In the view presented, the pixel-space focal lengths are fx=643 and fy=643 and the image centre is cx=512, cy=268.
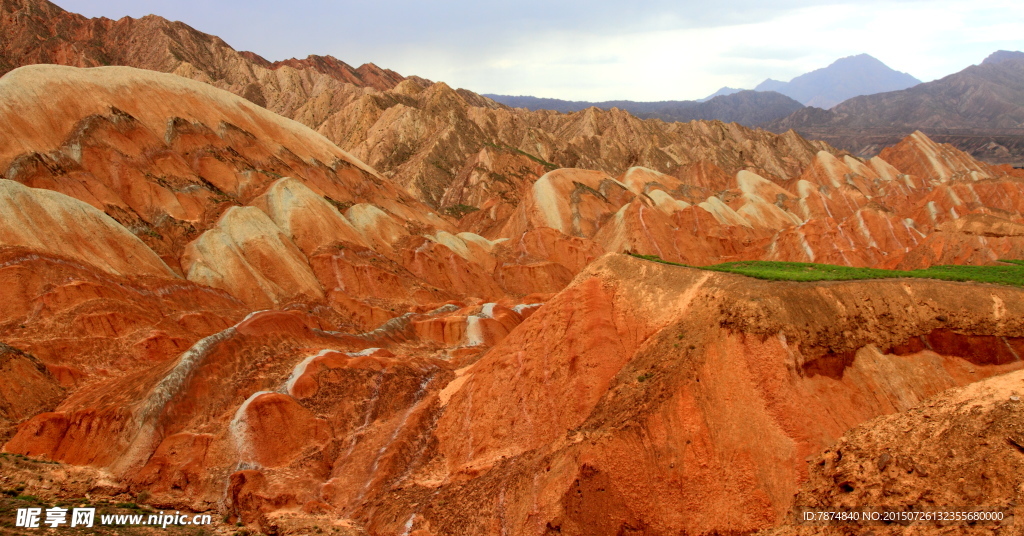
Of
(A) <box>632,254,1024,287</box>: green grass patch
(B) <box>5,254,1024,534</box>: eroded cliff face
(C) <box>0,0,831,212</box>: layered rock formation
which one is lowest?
(B) <box>5,254,1024,534</box>: eroded cliff face

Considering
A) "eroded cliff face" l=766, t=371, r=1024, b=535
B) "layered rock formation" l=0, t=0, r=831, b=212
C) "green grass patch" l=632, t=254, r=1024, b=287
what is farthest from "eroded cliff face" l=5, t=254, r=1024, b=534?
"layered rock formation" l=0, t=0, r=831, b=212

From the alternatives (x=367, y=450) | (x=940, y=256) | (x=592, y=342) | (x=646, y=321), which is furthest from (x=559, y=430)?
(x=940, y=256)

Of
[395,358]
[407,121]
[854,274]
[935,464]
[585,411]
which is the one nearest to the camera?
[935,464]

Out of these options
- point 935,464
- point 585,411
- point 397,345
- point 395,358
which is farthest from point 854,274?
point 397,345

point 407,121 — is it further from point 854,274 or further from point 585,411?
point 585,411

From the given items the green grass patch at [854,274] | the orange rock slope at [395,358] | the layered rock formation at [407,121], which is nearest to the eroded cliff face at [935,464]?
the orange rock slope at [395,358]

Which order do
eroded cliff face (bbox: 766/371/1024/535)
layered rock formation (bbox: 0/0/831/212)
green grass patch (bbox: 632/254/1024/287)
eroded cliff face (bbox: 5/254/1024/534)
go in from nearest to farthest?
eroded cliff face (bbox: 766/371/1024/535) < eroded cliff face (bbox: 5/254/1024/534) < green grass patch (bbox: 632/254/1024/287) < layered rock formation (bbox: 0/0/831/212)

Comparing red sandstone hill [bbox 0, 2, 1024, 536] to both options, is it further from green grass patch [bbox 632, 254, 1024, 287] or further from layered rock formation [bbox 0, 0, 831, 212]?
layered rock formation [bbox 0, 0, 831, 212]

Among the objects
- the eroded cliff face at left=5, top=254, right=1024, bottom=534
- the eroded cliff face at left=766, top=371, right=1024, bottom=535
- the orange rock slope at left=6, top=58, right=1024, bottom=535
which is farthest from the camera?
the orange rock slope at left=6, top=58, right=1024, bottom=535
